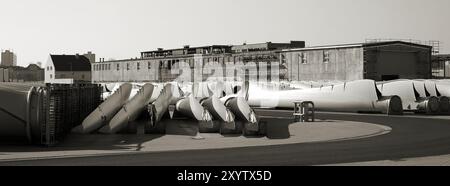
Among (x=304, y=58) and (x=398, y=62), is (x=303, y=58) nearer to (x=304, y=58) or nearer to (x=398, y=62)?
(x=304, y=58)

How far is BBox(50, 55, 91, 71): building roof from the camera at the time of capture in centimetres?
13938

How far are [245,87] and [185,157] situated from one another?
3326 centimetres

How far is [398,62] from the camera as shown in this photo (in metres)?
62.8

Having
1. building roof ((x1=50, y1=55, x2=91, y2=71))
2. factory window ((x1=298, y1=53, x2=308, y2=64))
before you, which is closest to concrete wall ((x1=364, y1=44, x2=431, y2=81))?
factory window ((x1=298, y1=53, x2=308, y2=64))

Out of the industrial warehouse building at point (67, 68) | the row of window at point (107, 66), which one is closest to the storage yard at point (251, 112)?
the row of window at point (107, 66)

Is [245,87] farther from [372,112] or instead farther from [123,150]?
[123,150]

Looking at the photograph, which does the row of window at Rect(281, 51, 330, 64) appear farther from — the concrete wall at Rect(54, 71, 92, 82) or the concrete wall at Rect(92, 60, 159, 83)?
the concrete wall at Rect(54, 71, 92, 82)

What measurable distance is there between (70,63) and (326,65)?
98.6 metres

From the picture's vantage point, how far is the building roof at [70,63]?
139 meters

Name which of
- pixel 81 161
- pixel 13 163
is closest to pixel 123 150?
pixel 81 161

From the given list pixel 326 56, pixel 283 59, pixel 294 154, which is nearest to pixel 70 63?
pixel 283 59

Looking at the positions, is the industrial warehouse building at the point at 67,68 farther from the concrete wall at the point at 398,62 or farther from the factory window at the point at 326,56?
the concrete wall at the point at 398,62

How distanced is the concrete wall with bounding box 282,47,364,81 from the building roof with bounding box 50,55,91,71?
292ft
